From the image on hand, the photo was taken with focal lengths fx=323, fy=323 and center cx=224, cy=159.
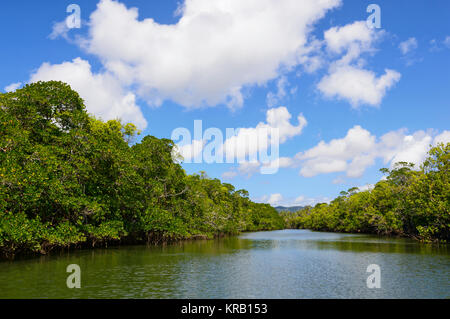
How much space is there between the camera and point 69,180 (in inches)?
1196

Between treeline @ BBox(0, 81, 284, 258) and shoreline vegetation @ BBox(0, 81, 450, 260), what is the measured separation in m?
0.08

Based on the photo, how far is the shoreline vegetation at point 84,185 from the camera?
25594mm

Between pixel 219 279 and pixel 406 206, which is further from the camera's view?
pixel 406 206

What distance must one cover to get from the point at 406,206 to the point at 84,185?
58.8 meters

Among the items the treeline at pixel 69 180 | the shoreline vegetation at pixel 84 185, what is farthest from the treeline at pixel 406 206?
the treeline at pixel 69 180

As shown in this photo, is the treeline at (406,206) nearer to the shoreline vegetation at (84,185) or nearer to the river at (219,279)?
the shoreline vegetation at (84,185)

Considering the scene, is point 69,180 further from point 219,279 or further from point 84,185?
point 219,279

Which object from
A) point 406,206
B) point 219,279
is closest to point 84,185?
point 219,279

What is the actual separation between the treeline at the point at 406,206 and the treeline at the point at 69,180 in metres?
36.5

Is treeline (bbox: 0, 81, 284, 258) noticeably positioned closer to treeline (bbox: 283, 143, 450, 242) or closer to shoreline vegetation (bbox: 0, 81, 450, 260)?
shoreline vegetation (bbox: 0, 81, 450, 260)

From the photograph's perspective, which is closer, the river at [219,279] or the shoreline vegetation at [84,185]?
the river at [219,279]

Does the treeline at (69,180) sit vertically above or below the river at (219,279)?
above

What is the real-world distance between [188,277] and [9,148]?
1747 centimetres
